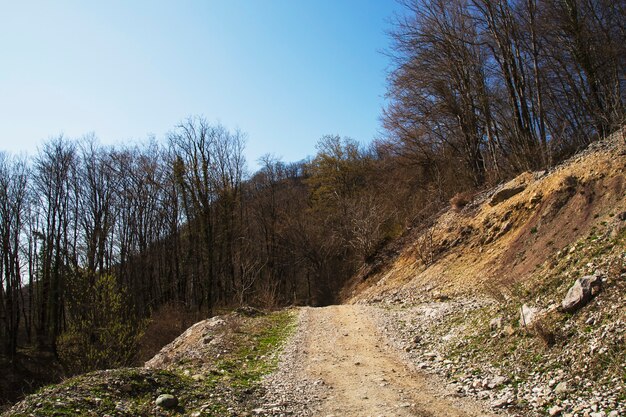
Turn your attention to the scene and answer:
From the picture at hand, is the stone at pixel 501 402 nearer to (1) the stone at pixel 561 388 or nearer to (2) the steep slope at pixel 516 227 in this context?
(1) the stone at pixel 561 388

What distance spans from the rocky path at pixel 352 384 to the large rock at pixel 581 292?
99.3 inches

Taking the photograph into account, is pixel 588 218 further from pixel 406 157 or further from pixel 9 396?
pixel 9 396

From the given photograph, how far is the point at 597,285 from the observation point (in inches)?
275

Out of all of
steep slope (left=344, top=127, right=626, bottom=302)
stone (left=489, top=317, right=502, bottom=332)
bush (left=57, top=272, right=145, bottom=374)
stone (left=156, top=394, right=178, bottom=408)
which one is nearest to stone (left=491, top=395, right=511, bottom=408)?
stone (left=489, top=317, right=502, bottom=332)

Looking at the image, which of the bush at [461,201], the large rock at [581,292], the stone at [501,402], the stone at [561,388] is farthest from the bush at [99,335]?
the bush at [461,201]

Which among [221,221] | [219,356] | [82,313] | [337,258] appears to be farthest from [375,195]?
[219,356]

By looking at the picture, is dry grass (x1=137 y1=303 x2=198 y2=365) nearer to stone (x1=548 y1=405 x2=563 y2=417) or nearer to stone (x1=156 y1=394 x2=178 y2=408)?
stone (x1=156 y1=394 x2=178 y2=408)

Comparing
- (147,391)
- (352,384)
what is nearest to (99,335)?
(147,391)

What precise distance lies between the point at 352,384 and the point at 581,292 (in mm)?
4040

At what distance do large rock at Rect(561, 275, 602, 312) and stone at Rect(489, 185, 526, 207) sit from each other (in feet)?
33.7

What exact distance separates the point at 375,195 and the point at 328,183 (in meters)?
7.83

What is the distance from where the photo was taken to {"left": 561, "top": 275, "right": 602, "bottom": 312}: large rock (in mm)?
6973

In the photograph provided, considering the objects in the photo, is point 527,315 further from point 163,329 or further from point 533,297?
point 163,329

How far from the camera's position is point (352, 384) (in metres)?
7.29
